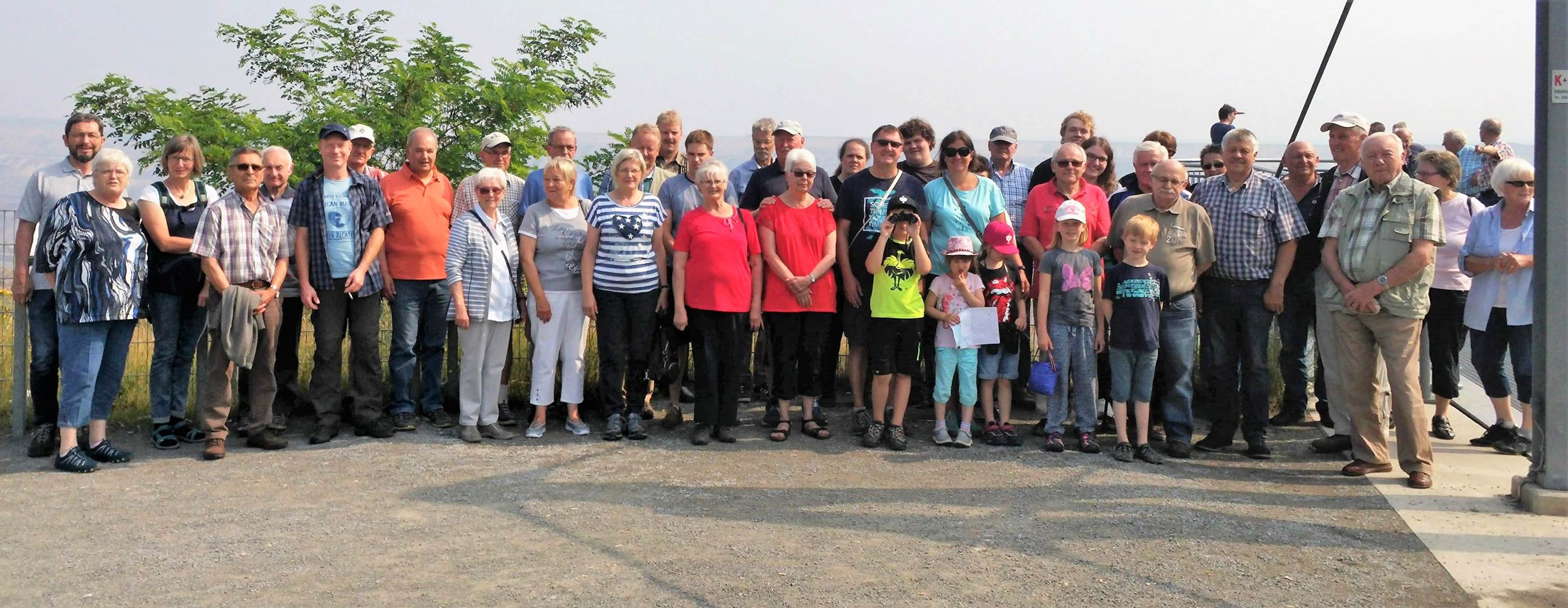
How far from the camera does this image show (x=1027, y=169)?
28.5 ft

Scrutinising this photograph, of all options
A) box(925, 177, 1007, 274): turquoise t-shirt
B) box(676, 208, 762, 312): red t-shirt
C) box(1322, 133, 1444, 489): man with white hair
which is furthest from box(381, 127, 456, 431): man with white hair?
box(1322, 133, 1444, 489): man with white hair

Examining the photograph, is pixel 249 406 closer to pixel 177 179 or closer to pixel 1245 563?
pixel 177 179

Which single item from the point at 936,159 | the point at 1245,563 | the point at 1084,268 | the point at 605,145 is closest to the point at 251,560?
the point at 1245,563

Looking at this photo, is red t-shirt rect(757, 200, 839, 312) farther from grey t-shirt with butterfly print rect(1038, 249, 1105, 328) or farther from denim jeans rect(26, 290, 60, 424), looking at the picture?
denim jeans rect(26, 290, 60, 424)

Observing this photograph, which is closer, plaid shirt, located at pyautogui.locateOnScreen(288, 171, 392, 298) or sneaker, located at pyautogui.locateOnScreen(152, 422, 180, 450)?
sneaker, located at pyautogui.locateOnScreen(152, 422, 180, 450)

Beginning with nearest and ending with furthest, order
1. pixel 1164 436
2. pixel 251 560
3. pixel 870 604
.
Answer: pixel 870 604, pixel 251 560, pixel 1164 436

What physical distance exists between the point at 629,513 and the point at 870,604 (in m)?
1.66

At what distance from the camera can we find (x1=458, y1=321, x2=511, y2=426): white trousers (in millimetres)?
7410

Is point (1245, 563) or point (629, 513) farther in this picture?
point (629, 513)

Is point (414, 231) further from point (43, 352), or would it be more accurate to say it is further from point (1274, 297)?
point (1274, 297)

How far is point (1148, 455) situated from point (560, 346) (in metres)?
3.80

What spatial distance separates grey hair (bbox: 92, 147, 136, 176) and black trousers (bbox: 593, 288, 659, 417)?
110 inches

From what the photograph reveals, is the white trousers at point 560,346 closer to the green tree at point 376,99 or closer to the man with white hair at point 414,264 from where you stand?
the man with white hair at point 414,264

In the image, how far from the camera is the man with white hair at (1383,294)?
21.1 feet
